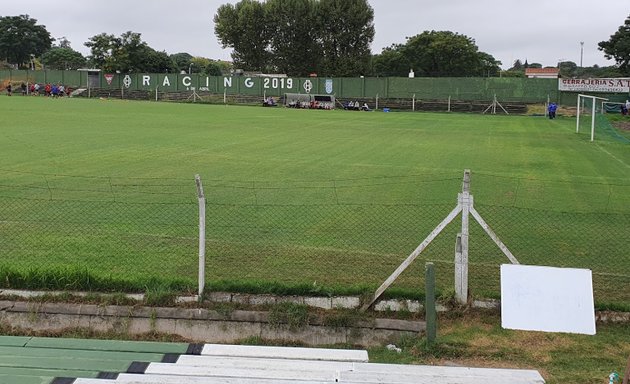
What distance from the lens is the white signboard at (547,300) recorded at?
21.6 feet

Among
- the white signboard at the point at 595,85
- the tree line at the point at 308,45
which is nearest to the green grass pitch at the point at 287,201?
the white signboard at the point at 595,85

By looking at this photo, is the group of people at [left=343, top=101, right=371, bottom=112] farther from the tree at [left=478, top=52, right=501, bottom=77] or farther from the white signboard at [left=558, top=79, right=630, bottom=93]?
the tree at [left=478, top=52, right=501, bottom=77]

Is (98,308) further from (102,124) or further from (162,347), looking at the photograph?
(102,124)

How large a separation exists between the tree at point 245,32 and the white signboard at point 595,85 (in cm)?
4505

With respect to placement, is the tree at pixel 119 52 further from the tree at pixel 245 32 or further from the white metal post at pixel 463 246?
the white metal post at pixel 463 246

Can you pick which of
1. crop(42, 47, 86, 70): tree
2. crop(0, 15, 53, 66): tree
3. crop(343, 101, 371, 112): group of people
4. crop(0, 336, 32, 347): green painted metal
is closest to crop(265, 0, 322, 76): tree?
crop(343, 101, 371, 112): group of people

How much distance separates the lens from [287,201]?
13156 millimetres

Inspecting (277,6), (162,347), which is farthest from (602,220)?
(277,6)

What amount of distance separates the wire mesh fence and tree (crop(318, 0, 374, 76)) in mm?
70635

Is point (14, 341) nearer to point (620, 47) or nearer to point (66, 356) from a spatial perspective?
point (66, 356)

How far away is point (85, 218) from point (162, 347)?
5.51 m

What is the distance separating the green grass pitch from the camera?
8.96 m

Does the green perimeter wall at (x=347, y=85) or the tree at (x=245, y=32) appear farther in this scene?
the tree at (x=245, y=32)

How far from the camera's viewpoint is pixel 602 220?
1177cm
